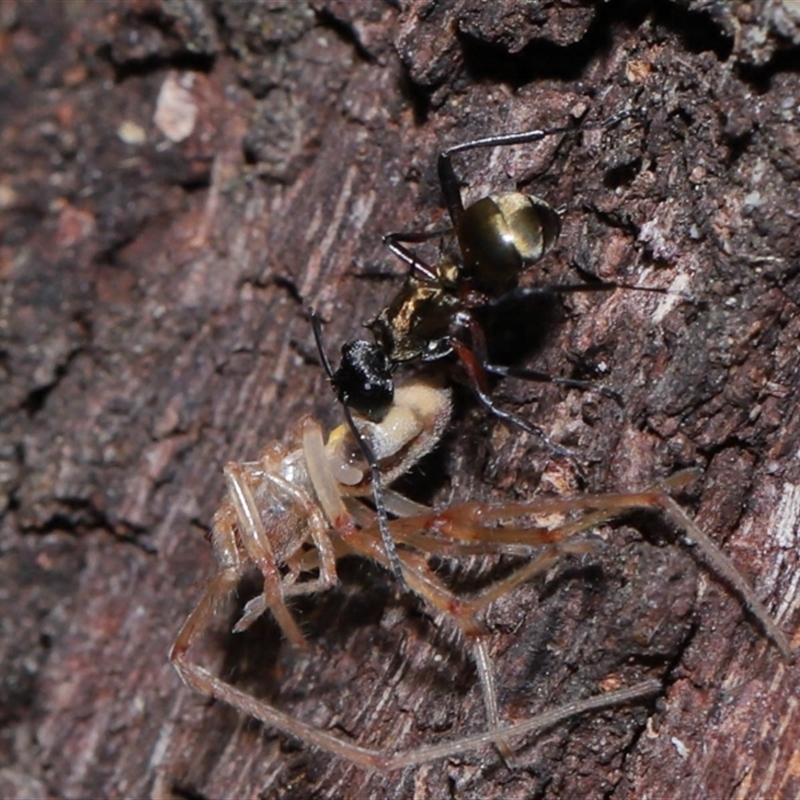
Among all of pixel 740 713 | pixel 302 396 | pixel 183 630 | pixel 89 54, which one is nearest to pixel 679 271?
pixel 740 713

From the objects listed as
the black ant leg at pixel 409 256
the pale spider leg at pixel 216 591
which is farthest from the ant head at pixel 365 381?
the pale spider leg at pixel 216 591

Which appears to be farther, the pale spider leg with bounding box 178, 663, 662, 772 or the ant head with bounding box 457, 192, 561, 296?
the ant head with bounding box 457, 192, 561, 296

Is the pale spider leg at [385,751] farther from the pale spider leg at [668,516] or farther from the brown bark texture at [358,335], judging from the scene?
the pale spider leg at [668,516]

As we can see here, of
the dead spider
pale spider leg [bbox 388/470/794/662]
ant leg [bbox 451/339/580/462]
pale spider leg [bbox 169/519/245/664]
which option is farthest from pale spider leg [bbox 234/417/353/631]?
pale spider leg [bbox 388/470/794/662]

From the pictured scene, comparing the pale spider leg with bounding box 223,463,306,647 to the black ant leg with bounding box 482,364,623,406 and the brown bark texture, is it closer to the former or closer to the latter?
the brown bark texture

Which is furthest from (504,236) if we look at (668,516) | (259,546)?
(259,546)

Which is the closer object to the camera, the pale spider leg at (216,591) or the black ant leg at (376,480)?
the black ant leg at (376,480)

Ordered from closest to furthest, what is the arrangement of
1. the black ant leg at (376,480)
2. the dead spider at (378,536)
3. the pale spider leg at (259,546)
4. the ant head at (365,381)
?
the dead spider at (378,536) → the black ant leg at (376,480) → the pale spider leg at (259,546) → the ant head at (365,381)
